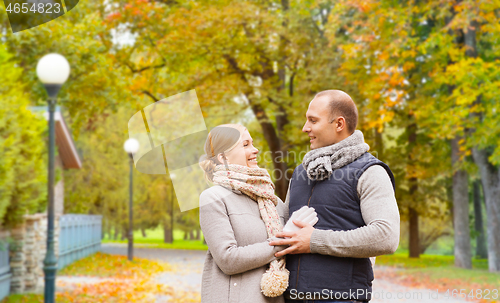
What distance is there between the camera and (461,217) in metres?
14.6

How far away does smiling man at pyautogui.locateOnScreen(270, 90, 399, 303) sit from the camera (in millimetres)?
2361

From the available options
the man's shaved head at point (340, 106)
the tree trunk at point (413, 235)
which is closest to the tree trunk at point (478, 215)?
the tree trunk at point (413, 235)

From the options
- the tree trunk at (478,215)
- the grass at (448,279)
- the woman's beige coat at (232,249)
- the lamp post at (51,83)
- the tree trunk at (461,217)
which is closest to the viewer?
the woman's beige coat at (232,249)

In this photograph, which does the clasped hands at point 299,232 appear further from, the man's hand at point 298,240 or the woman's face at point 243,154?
the woman's face at point 243,154

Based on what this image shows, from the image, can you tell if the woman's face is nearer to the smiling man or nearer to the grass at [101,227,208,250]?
the smiling man

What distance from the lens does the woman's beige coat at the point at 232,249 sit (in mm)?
2490

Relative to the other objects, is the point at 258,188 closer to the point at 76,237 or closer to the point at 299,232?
the point at 299,232

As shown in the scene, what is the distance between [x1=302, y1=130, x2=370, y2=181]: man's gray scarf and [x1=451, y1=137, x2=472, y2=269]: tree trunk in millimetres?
12614

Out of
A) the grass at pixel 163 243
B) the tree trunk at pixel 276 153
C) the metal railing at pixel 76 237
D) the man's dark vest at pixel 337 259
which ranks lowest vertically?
the grass at pixel 163 243

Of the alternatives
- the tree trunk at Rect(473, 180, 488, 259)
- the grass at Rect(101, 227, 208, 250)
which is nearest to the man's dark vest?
the tree trunk at Rect(473, 180, 488, 259)

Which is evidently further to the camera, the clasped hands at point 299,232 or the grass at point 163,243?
the grass at point 163,243

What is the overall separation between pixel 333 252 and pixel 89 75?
11.6m

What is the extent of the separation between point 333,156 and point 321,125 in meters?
0.20

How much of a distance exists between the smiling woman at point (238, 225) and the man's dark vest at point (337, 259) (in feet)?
0.32
